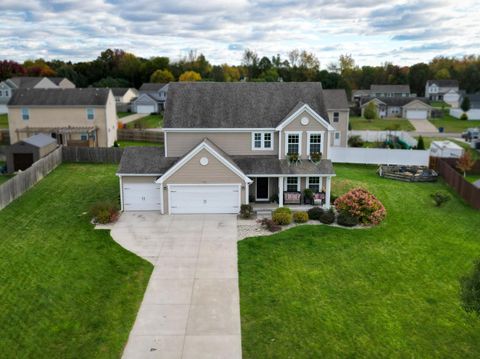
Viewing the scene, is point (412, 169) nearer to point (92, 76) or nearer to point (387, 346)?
point (387, 346)

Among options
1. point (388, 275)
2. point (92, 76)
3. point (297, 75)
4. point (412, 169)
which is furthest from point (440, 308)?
point (92, 76)

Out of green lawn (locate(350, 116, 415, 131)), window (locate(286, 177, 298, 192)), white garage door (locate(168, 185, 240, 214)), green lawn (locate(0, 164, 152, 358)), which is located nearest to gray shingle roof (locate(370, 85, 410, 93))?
green lawn (locate(350, 116, 415, 131))

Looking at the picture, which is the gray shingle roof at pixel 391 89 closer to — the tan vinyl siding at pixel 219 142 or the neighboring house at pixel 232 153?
the neighboring house at pixel 232 153

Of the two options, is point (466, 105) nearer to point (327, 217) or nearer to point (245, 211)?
point (327, 217)

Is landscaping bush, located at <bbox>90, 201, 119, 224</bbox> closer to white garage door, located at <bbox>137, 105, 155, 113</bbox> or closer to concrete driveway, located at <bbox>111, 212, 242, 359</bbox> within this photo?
concrete driveway, located at <bbox>111, 212, 242, 359</bbox>

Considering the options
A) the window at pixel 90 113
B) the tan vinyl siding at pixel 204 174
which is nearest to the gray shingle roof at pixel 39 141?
the window at pixel 90 113

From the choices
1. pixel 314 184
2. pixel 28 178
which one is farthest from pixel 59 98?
pixel 314 184

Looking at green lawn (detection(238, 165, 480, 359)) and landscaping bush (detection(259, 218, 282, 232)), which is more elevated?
landscaping bush (detection(259, 218, 282, 232))
